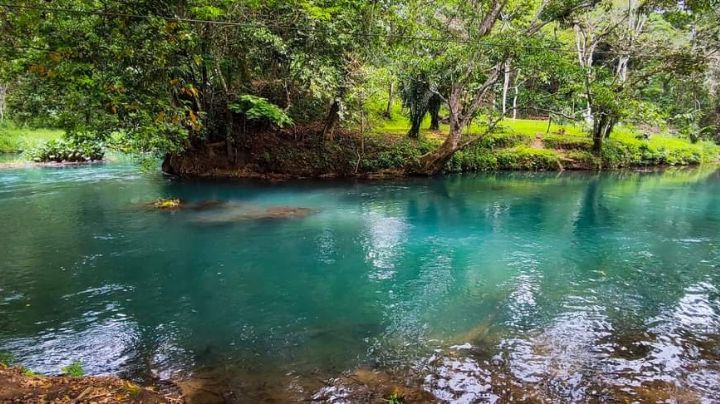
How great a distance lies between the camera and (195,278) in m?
9.41

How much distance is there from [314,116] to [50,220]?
47.3 ft

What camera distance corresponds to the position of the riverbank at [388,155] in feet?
Answer: 78.6

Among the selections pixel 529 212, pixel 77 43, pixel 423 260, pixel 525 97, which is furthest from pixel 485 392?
pixel 525 97

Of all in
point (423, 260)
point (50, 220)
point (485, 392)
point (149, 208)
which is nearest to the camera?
point (485, 392)

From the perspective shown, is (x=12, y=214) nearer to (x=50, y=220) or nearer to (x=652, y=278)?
(x=50, y=220)

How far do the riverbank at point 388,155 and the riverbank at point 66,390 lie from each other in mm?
19159

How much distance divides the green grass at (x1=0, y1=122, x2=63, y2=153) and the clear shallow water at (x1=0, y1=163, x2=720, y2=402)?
77.6ft

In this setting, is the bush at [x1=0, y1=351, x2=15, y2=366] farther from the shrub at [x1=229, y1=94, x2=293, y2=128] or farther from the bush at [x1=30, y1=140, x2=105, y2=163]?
the bush at [x1=30, y1=140, x2=105, y2=163]

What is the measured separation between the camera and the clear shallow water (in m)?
6.07

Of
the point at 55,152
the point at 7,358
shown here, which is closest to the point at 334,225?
the point at 7,358

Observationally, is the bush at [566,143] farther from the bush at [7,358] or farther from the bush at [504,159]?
the bush at [7,358]

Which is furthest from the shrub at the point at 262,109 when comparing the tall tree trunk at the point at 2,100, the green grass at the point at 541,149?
the tall tree trunk at the point at 2,100

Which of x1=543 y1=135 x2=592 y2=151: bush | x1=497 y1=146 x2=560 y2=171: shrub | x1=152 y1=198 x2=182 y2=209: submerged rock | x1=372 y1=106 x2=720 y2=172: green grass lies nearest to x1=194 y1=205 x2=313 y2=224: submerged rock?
x1=152 y1=198 x2=182 y2=209: submerged rock

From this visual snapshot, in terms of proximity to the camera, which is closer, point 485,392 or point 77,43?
point 485,392
